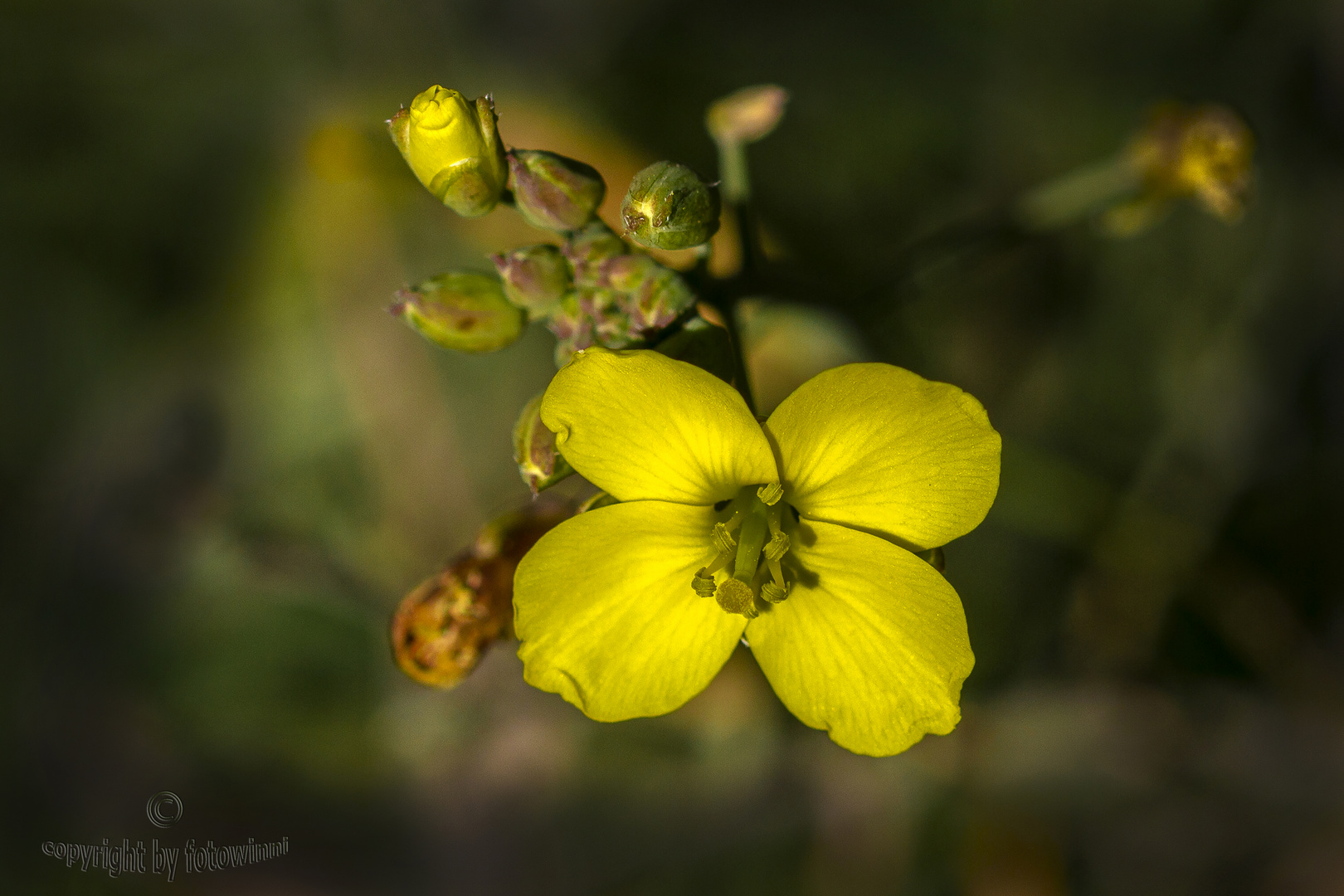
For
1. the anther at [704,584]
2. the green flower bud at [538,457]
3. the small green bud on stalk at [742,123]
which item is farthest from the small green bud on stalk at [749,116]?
the anther at [704,584]

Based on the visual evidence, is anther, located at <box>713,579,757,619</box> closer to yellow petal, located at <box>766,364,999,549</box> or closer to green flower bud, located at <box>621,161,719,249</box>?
yellow petal, located at <box>766,364,999,549</box>

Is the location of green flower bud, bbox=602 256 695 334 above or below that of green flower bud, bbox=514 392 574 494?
above

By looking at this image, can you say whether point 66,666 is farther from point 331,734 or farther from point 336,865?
point 336,865

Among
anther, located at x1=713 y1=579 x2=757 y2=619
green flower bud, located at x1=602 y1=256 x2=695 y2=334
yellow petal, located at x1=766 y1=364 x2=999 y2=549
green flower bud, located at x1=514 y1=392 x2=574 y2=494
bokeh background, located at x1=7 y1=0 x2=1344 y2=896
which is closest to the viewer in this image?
yellow petal, located at x1=766 y1=364 x2=999 y2=549

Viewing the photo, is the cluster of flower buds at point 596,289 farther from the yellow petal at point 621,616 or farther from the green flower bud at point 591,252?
the yellow petal at point 621,616

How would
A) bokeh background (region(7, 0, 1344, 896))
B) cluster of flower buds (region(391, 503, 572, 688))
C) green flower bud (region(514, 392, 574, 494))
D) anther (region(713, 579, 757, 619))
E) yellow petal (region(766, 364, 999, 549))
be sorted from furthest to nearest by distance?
bokeh background (region(7, 0, 1344, 896)) → cluster of flower buds (region(391, 503, 572, 688)) → green flower bud (region(514, 392, 574, 494)) → anther (region(713, 579, 757, 619)) → yellow petal (region(766, 364, 999, 549))

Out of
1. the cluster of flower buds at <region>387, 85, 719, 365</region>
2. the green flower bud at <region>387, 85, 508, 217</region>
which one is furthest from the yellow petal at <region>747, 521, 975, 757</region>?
the green flower bud at <region>387, 85, 508, 217</region>

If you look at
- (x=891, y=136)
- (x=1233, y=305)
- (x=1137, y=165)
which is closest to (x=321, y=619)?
(x=891, y=136)

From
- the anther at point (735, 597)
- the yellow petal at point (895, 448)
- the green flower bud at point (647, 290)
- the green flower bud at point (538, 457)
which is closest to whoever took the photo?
the yellow petal at point (895, 448)
